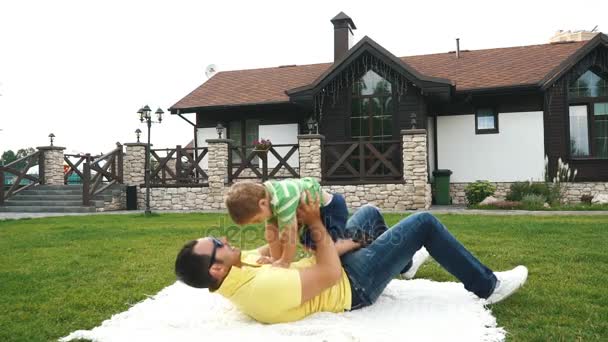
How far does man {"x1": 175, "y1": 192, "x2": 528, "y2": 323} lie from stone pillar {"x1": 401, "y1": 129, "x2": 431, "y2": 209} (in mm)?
10119

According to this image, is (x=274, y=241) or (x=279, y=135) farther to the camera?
(x=279, y=135)

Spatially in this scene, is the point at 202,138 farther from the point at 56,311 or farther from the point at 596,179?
the point at 56,311

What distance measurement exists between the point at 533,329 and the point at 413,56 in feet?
58.8

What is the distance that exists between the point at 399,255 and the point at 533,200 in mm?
10999

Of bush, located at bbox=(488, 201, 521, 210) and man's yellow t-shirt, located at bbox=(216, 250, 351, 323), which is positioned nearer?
man's yellow t-shirt, located at bbox=(216, 250, 351, 323)

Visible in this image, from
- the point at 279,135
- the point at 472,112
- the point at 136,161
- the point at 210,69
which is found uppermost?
the point at 210,69

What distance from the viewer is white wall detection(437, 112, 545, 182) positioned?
15336 millimetres

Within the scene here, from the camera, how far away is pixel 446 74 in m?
17.1

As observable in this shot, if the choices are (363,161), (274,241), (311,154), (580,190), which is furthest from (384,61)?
(274,241)

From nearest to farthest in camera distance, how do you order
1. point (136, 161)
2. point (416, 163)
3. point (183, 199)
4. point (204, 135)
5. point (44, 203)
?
point (416, 163) < point (183, 199) < point (44, 203) < point (136, 161) < point (204, 135)

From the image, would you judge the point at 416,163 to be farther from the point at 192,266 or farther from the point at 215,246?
the point at 192,266

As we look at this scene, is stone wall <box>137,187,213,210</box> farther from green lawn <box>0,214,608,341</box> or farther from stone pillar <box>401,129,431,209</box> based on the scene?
green lawn <box>0,214,608,341</box>

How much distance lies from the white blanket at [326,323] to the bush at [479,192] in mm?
10943

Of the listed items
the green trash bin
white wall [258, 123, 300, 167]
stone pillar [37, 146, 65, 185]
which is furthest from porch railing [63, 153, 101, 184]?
the green trash bin
